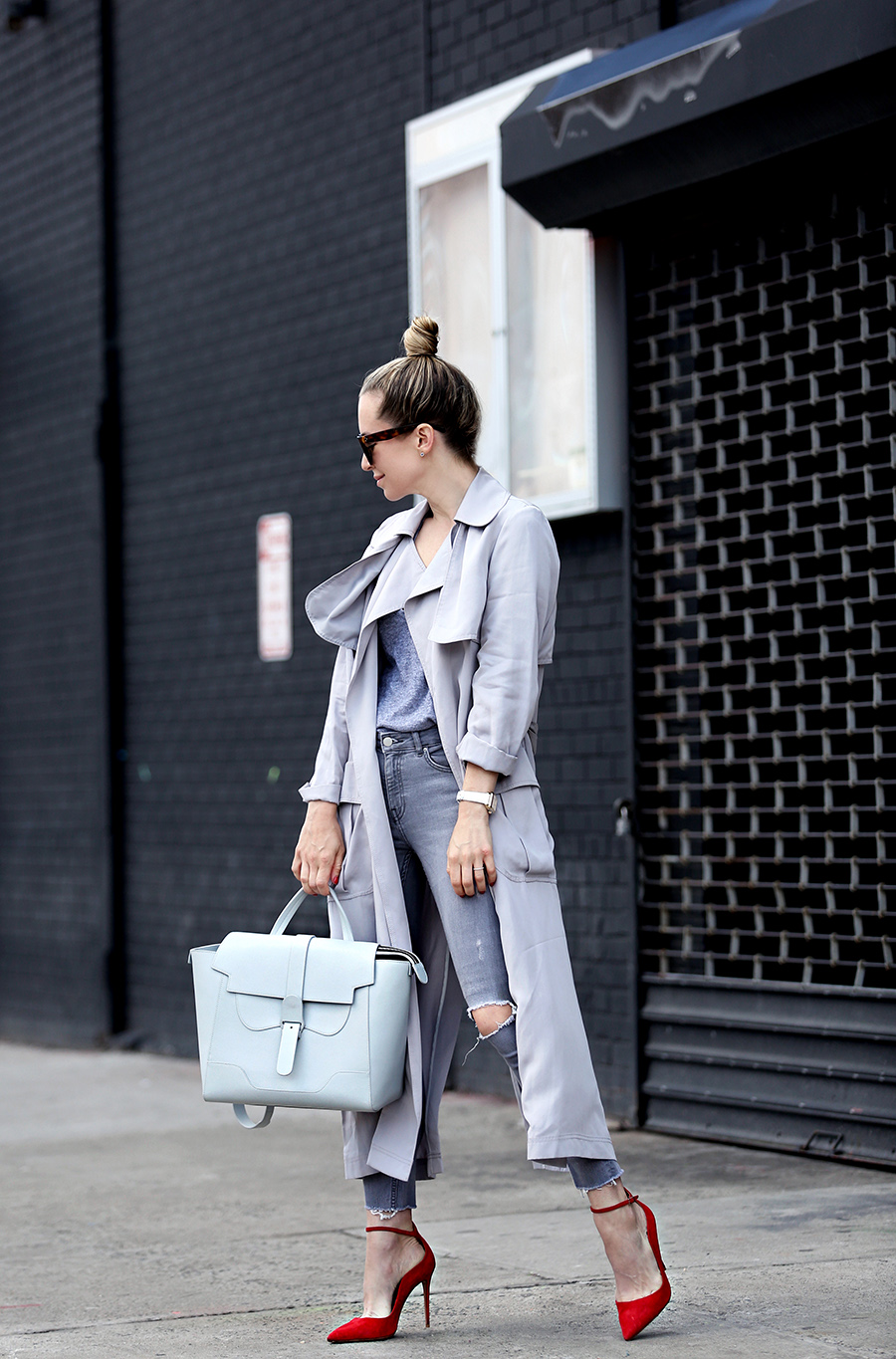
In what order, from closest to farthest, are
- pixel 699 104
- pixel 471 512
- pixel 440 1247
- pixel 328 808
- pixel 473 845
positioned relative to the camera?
pixel 473 845 → pixel 471 512 → pixel 328 808 → pixel 440 1247 → pixel 699 104

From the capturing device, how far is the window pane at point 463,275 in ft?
25.7

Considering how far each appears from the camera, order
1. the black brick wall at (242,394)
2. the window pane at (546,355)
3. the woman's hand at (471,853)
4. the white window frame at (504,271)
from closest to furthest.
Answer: the woman's hand at (471,853) < the white window frame at (504,271) < the window pane at (546,355) < the black brick wall at (242,394)

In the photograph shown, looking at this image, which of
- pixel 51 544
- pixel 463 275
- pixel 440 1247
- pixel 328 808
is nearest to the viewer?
pixel 328 808

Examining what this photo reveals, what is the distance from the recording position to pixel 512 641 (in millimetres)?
4121

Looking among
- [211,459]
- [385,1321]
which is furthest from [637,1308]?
[211,459]

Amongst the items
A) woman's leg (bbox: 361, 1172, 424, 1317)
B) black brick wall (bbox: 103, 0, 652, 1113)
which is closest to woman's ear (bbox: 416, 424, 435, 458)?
woman's leg (bbox: 361, 1172, 424, 1317)

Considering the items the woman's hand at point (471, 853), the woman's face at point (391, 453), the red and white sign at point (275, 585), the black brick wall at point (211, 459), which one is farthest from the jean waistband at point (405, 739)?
the red and white sign at point (275, 585)

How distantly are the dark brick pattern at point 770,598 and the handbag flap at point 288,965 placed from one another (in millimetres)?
2464

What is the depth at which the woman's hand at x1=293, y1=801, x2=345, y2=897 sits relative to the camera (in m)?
4.30

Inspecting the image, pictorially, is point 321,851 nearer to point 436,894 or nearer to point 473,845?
point 436,894

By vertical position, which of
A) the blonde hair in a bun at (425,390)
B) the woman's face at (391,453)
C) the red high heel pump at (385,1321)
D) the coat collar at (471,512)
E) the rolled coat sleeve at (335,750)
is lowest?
the red high heel pump at (385,1321)

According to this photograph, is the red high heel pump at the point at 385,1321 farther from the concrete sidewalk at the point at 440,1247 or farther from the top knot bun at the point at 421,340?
the top knot bun at the point at 421,340

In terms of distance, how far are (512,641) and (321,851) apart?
0.64 meters

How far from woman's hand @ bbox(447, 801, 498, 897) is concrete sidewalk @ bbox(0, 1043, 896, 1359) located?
0.96m
